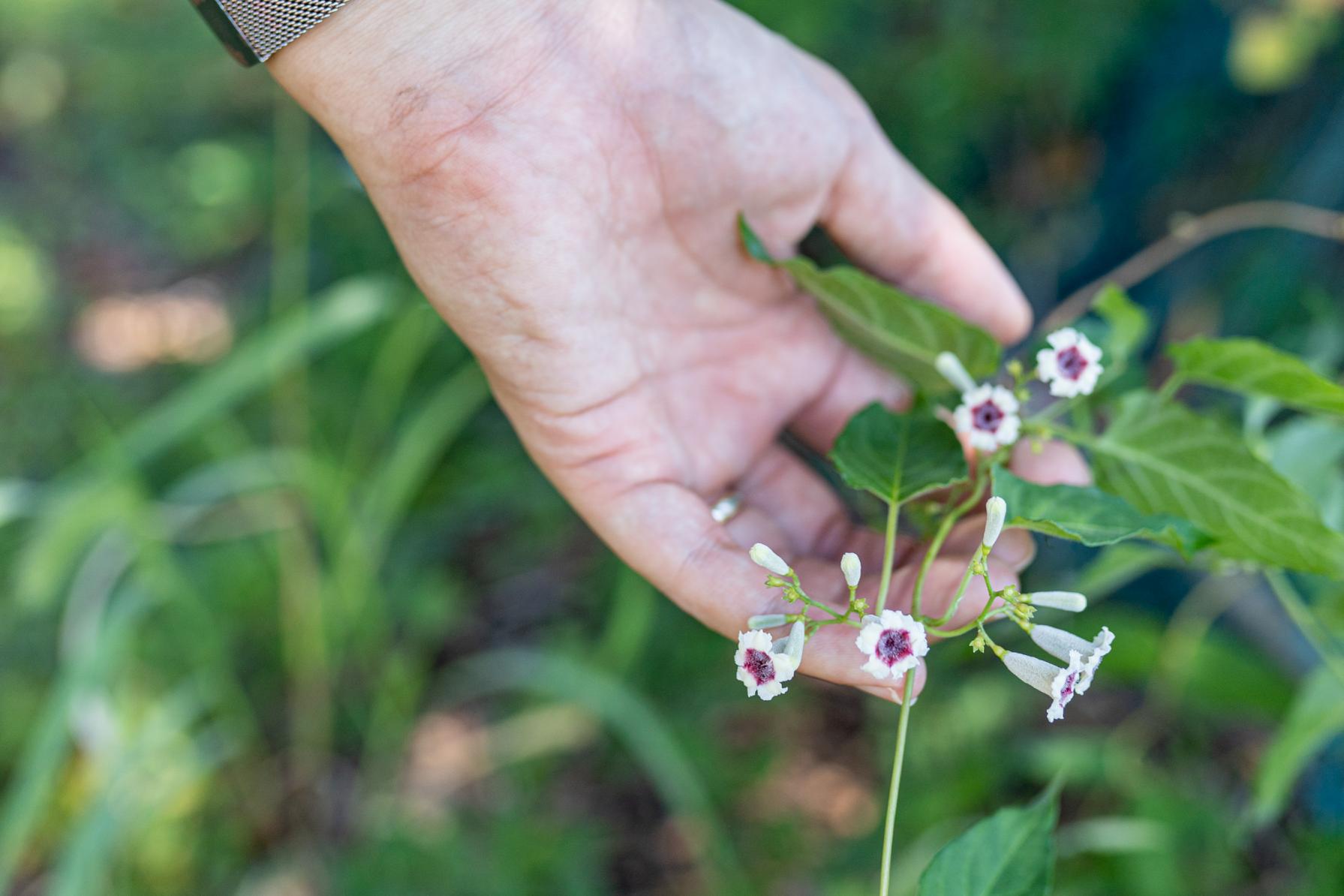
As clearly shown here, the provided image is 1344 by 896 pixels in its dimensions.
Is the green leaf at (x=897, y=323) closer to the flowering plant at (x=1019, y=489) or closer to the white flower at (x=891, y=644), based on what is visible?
the flowering plant at (x=1019, y=489)

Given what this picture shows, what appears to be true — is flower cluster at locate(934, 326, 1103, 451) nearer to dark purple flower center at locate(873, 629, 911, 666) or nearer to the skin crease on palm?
the skin crease on palm

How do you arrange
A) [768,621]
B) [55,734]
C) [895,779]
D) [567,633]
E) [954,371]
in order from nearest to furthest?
[895,779] → [768,621] → [954,371] → [55,734] → [567,633]

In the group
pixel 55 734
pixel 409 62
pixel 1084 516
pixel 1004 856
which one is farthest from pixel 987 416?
pixel 55 734

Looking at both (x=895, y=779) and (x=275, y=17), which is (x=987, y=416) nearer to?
(x=895, y=779)

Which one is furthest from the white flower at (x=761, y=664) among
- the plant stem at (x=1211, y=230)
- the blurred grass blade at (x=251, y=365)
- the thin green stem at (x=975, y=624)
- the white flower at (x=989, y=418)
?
the blurred grass blade at (x=251, y=365)

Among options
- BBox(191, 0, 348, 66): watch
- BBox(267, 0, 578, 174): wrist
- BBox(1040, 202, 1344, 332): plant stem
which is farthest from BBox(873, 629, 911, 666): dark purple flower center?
BBox(191, 0, 348, 66): watch

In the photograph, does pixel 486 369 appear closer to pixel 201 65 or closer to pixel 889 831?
pixel 889 831
